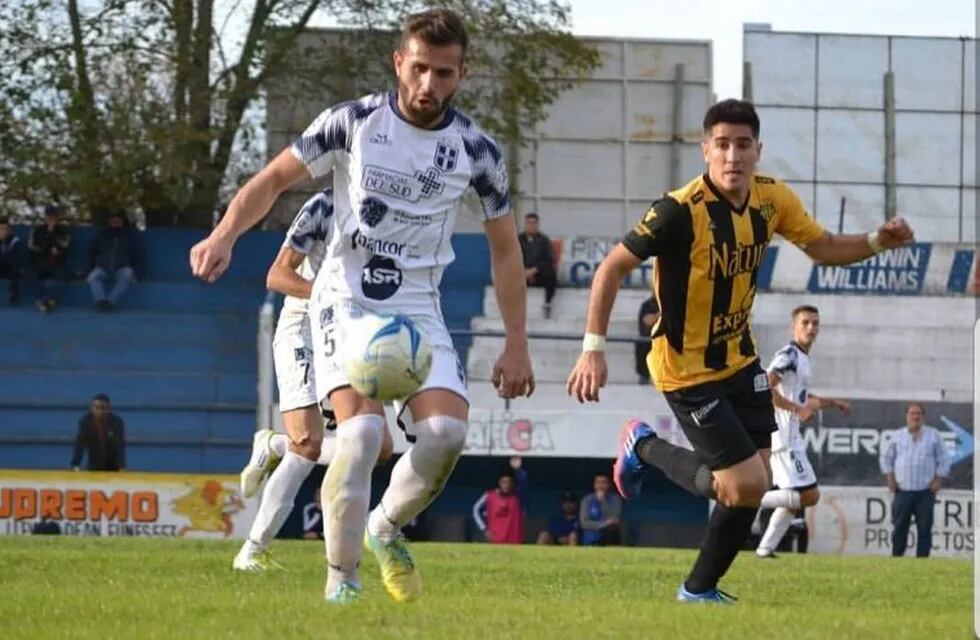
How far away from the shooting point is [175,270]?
1247 inches

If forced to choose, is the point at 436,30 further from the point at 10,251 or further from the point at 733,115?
the point at 10,251

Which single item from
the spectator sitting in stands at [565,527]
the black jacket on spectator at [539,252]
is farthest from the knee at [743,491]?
the black jacket on spectator at [539,252]

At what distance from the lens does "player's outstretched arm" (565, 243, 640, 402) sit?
9.41 metres

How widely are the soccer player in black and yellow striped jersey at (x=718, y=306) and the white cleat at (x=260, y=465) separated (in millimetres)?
4289

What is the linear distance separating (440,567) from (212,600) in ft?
17.7

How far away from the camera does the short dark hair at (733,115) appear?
33.0ft

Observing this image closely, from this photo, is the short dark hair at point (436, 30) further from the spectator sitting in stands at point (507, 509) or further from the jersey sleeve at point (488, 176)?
the spectator sitting in stands at point (507, 509)

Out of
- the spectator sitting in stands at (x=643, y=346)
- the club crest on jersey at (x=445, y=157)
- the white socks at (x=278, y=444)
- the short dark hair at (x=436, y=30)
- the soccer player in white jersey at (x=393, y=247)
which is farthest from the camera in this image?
the spectator sitting in stands at (x=643, y=346)

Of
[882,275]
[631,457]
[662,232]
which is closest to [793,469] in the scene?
[631,457]

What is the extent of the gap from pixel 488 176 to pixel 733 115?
172 cm

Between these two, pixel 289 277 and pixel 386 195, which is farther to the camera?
pixel 289 277

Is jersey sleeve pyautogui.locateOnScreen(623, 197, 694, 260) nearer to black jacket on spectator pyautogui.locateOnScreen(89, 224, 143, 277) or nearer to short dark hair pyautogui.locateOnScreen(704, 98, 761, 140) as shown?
short dark hair pyautogui.locateOnScreen(704, 98, 761, 140)

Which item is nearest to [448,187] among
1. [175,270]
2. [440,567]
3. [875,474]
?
[440,567]

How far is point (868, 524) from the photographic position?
27.4m
